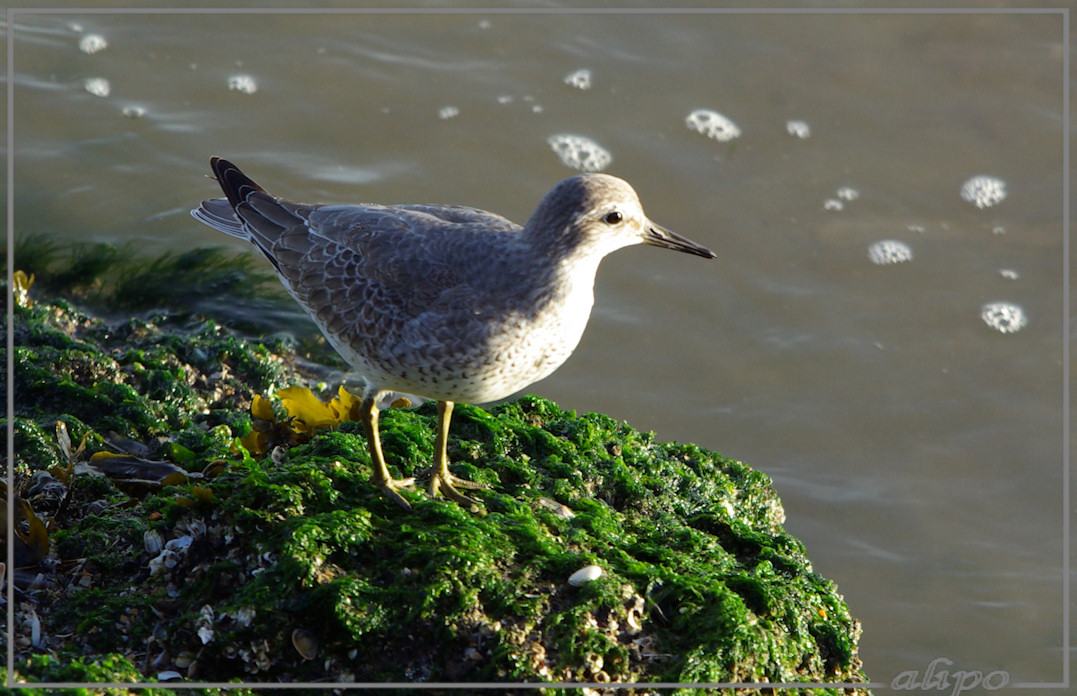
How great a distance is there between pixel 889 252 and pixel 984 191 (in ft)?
3.27

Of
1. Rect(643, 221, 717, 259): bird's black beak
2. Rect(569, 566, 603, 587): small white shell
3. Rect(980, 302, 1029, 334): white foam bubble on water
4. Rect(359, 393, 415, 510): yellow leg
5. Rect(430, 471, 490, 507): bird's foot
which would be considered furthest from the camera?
Rect(980, 302, 1029, 334): white foam bubble on water

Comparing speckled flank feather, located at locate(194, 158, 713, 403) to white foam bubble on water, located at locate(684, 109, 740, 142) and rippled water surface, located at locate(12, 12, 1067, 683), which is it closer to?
rippled water surface, located at locate(12, 12, 1067, 683)

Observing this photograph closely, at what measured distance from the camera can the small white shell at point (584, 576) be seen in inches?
129

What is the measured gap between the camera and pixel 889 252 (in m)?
7.16

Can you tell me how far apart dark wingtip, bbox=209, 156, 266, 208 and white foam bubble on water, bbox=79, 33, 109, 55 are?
3934mm

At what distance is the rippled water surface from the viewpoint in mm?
5828

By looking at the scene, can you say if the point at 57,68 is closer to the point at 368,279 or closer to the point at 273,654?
the point at 368,279

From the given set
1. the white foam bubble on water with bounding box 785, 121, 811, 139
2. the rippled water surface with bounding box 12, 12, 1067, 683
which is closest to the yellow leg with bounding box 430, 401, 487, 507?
the rippled water surface with bounding box 12, 12, 1067, 683

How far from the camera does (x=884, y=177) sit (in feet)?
24.7

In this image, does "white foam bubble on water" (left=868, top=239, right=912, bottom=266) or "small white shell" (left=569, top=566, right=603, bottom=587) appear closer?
"small white shell" (left=569, top=566, right=603, bottom=587)

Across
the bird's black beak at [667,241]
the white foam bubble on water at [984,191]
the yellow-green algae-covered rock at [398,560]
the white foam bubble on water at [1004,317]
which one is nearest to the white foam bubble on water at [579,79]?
the white foam bubble on water at [984,191]

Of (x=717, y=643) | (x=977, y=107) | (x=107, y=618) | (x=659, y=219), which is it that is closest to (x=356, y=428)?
(x=107, y=618)

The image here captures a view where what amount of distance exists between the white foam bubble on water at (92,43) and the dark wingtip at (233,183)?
3934 millimetres

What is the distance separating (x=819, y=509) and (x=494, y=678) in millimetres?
3303
